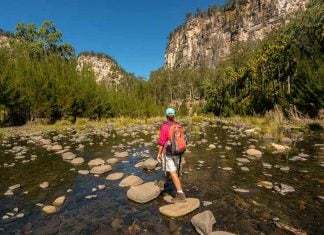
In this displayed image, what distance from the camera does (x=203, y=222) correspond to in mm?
5602

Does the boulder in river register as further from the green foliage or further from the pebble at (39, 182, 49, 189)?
the green foliage

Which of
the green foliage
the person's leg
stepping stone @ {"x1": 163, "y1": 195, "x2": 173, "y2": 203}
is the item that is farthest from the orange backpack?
the green foliage

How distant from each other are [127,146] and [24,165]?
6157 millimetres

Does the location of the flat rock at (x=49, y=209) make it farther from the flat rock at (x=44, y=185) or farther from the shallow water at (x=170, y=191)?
the flat rock at (x=44, y=185)

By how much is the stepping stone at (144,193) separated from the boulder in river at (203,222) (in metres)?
1.67

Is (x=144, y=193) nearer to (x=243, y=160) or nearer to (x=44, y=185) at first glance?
(x=44, y=185)

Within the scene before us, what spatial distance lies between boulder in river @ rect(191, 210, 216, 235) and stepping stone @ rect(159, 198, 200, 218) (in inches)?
19.2

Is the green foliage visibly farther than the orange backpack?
Yes

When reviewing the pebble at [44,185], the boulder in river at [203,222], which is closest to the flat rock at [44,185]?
the pebble at [44,185]

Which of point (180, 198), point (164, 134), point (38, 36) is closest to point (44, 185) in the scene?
point (164, 134)

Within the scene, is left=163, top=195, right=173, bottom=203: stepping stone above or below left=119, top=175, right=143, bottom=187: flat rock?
below

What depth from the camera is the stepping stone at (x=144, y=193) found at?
723 cm

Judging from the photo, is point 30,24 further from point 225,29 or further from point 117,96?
point 225,29

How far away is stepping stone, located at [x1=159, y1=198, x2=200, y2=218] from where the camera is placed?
20.8 feet
